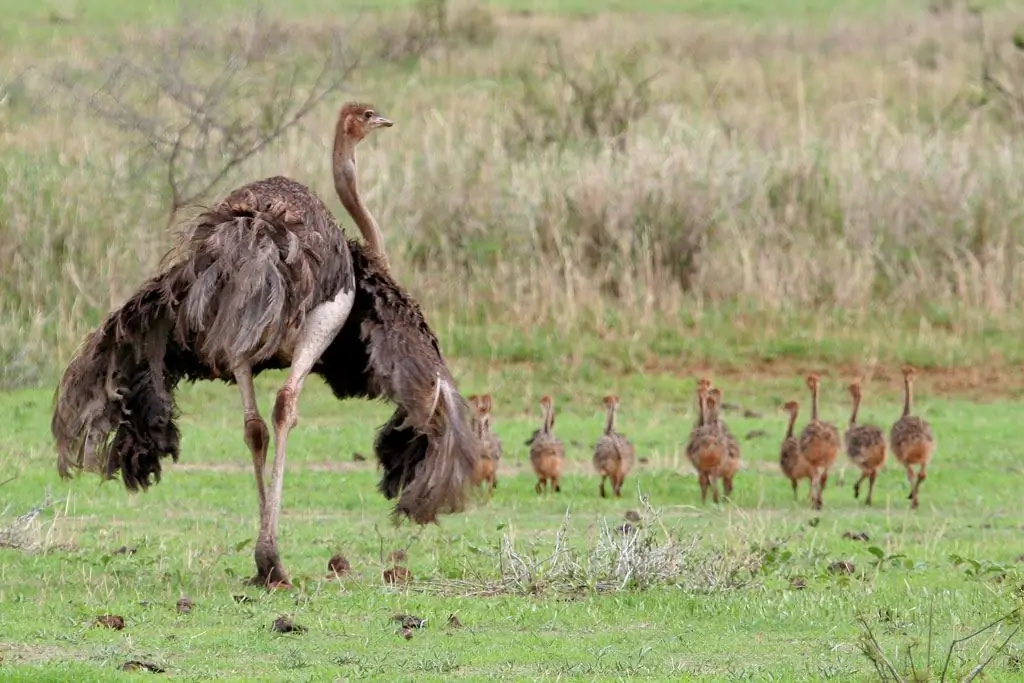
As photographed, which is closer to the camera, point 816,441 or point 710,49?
point 816,441

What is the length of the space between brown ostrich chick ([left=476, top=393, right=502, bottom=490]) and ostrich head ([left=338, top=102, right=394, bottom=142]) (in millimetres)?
2603

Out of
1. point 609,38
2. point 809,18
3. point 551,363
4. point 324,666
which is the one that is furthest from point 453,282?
point 809,18

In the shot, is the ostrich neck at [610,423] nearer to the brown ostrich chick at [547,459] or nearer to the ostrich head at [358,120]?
the brown ostrich chick at [547,459]

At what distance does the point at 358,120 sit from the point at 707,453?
4238 millimetres

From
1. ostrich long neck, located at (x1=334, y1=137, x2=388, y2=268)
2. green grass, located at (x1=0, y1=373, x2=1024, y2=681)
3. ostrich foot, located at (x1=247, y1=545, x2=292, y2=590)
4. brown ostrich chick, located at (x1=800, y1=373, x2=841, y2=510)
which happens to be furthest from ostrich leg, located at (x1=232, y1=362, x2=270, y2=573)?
brown ostrich chick, located at (x1=800, y1=373, x2=841, y2=510)

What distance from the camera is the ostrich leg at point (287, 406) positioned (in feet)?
30.2

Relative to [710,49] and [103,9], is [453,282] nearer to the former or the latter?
[710,49]

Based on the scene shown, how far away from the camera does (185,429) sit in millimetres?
16547

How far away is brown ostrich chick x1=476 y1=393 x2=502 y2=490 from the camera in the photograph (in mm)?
13297

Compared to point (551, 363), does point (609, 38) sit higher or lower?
higher

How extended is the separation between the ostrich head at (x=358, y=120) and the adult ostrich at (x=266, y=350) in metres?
1.17

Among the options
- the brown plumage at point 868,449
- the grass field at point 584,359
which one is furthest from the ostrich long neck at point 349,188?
the brown plumage at point 868,449

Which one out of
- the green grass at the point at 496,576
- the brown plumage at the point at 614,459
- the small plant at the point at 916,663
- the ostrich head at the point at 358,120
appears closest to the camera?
the small plant at the point at 916,663

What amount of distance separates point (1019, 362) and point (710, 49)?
19.3 m
